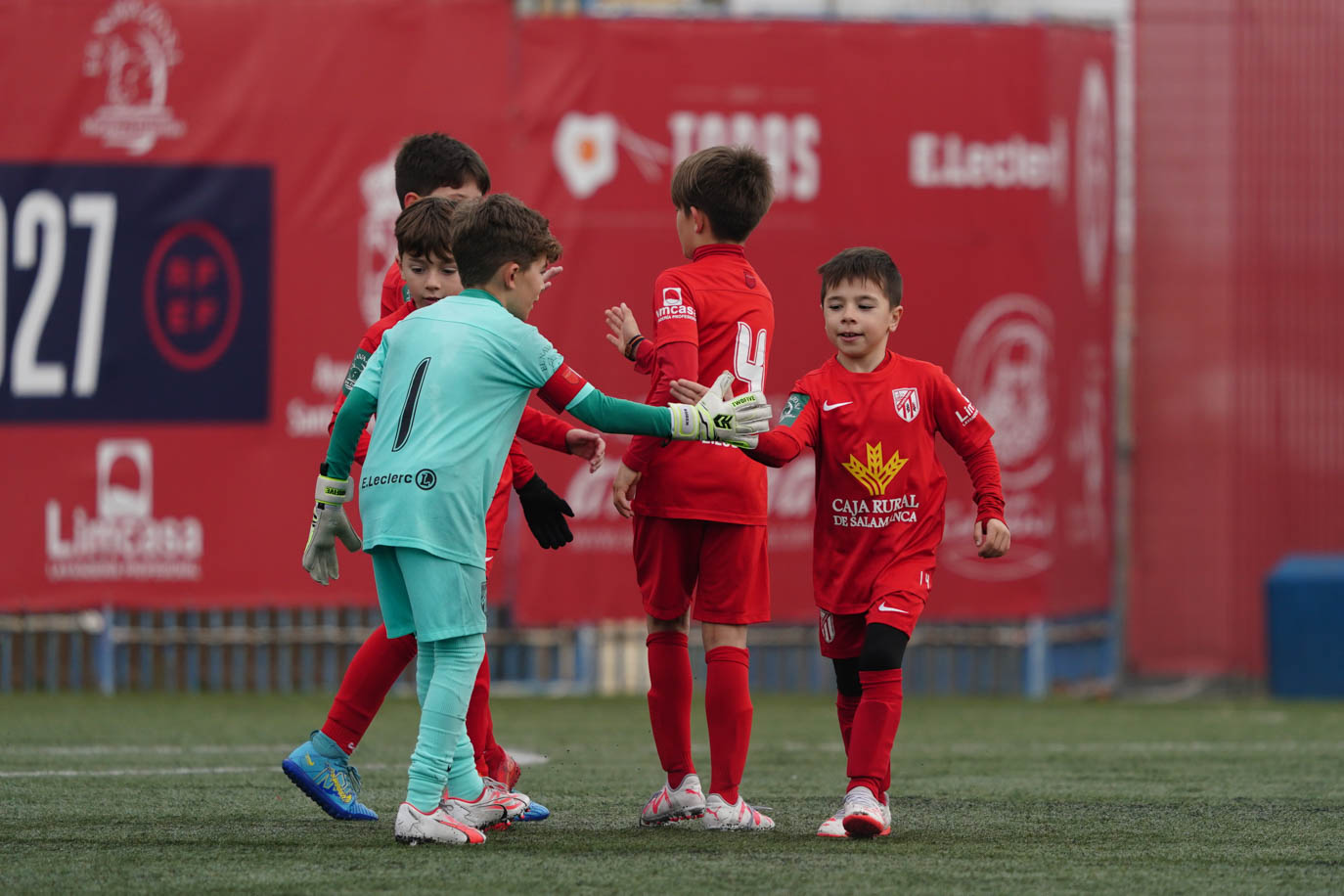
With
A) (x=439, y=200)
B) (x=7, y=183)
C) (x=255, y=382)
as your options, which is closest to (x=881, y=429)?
(x=439, y=200)

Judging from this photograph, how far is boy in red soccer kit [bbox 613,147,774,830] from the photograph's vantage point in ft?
15.9

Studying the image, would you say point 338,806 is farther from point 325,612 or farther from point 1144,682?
point 1144,682

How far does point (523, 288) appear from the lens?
179 inches

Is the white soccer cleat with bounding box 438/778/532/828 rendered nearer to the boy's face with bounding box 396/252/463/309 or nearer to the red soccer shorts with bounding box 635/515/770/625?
the red soccer shorts with bounding box 635/515/770/625

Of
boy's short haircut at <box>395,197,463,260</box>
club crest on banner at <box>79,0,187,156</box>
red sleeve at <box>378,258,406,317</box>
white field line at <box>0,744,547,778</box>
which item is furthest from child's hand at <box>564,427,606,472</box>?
club crest on banner at <box>79,0,187,156</box>

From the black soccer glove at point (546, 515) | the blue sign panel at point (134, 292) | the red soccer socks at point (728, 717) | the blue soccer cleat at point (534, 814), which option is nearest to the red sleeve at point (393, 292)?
the black soccer glove at point (546, 515)

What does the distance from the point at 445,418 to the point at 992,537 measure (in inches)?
56.6

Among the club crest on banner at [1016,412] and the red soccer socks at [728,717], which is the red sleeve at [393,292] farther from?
the club crest on banner at [1016,412]

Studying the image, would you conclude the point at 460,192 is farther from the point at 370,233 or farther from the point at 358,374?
the point at 370,233

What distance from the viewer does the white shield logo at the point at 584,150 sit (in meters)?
10.5

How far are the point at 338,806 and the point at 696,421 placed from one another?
4.48ft

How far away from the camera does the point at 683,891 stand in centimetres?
371

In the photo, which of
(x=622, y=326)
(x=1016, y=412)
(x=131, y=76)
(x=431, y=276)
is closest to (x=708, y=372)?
(x=622, y=326)

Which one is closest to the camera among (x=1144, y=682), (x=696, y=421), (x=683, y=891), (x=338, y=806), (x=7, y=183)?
(x=683, y=891)
